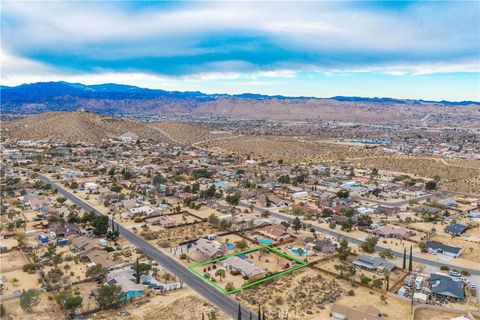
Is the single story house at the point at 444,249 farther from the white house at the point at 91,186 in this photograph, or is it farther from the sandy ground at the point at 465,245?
the white house at the point at 91,186

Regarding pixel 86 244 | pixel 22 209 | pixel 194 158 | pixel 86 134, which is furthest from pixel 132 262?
pixel 86 134

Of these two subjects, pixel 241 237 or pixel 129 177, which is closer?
pixel 241 237

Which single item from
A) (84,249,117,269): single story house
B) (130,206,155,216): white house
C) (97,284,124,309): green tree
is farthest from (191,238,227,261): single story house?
(130,206,155,216): white house

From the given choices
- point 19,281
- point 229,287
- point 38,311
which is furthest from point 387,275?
point 19,281

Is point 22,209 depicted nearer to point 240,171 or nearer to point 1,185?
point 1,185

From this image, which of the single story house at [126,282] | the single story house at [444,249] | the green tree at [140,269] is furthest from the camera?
the single story house at [444,249]

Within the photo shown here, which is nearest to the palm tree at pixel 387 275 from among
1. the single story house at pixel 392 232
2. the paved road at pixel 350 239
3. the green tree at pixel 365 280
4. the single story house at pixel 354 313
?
the green tree at pixel 365 280
